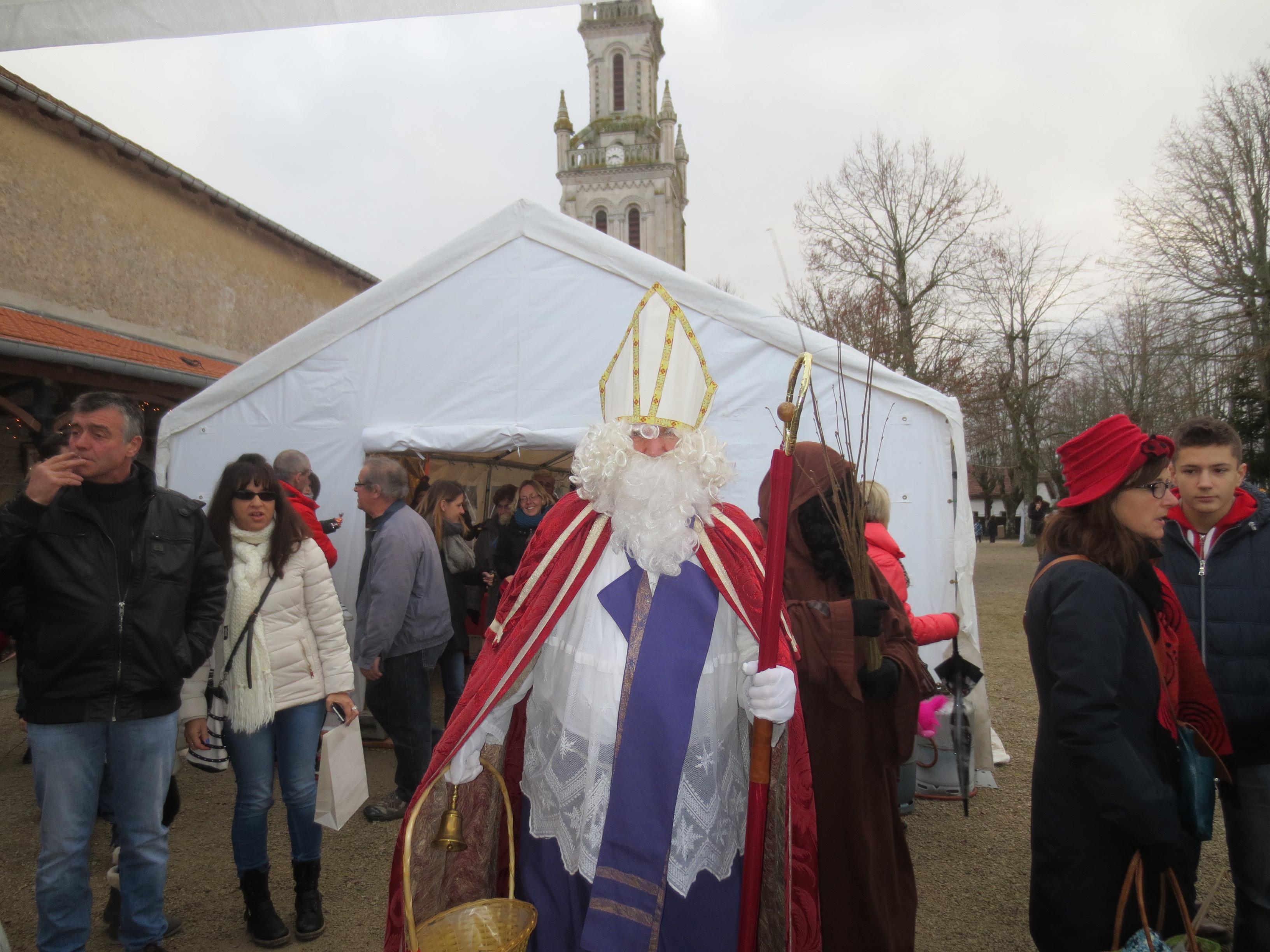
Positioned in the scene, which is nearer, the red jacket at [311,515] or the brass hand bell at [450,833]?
the brass hand bell at [450,833]

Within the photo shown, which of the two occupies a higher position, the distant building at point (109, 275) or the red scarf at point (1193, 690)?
the distant building at point (109, 275)

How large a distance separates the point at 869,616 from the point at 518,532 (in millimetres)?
4097

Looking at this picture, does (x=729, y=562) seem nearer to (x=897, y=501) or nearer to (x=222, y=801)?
(x=897, y=501)

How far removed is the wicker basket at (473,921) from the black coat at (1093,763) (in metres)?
1.47

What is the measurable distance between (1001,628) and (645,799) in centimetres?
1003

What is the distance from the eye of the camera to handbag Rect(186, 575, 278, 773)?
308cm

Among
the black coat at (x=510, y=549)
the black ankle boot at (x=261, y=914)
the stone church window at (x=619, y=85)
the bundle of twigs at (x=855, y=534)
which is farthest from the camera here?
the stone church window at (x=619, y=85)

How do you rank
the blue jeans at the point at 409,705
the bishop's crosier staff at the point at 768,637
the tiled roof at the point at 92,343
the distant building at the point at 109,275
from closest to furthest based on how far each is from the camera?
the bishop's crosier staff at the point at 768,637, the blue jeans at the point at 409,705, the tiled roof at the point at 92,343, the distant building at the point at 109,275

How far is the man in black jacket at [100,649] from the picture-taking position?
259 cm

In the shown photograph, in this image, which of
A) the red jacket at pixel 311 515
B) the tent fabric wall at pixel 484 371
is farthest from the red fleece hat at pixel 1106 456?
the red jacket at pixel 311 515

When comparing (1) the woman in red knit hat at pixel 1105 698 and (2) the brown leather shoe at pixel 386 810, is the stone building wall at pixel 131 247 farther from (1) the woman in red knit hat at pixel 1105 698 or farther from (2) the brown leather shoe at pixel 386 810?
(1) the woman in red knit hat at pixel 1105 698

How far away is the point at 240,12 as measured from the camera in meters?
2.01

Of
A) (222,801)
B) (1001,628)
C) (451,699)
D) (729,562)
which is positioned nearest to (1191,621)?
(729,562)

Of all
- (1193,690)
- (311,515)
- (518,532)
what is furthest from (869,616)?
(518,532)
